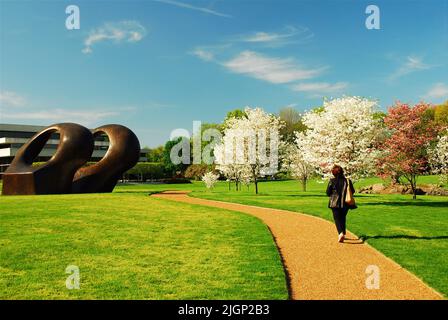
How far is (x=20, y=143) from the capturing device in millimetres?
87812

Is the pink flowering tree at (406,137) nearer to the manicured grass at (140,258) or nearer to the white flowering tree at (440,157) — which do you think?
the white flowering tree at (440,157)

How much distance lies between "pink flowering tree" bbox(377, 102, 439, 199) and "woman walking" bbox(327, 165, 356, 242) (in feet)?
55.1

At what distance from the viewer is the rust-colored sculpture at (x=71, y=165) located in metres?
32.6

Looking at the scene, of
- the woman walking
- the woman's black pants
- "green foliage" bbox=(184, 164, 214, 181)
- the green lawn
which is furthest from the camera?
"green foliage" bbox=(184, 164, 214, 181)

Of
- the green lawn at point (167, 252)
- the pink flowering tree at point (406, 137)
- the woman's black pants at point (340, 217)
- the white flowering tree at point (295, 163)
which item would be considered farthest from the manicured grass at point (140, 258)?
the white flowering tree at point (295, 163)

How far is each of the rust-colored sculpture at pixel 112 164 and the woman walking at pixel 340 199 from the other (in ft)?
86.0

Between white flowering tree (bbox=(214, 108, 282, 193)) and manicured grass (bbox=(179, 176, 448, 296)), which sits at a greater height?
white flowering tree (bbox=(214, 108, 282, 193))

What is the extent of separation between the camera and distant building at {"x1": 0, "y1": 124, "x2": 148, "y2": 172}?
85.8 metres

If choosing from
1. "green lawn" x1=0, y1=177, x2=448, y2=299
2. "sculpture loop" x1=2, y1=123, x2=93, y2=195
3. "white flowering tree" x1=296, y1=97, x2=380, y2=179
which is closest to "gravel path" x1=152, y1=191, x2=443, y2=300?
"green lawn" x1=0, y1=177, x2=448, y2=299

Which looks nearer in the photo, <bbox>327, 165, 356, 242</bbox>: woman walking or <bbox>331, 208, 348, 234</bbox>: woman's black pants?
<bbox>327, 165, 356, 242</bbox>: woman walking

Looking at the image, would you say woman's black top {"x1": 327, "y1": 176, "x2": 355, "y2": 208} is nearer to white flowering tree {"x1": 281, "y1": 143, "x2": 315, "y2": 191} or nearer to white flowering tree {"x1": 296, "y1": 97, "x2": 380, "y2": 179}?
white flowering tree {"x1": 296, "y1": 97, "x2": 380, "y2": 179}

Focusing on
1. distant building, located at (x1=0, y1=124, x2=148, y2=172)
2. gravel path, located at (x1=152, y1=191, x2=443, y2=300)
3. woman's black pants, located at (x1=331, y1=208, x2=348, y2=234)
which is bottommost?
gravel path, located at (x1=152, y1=191, x2=443, y2=300)
